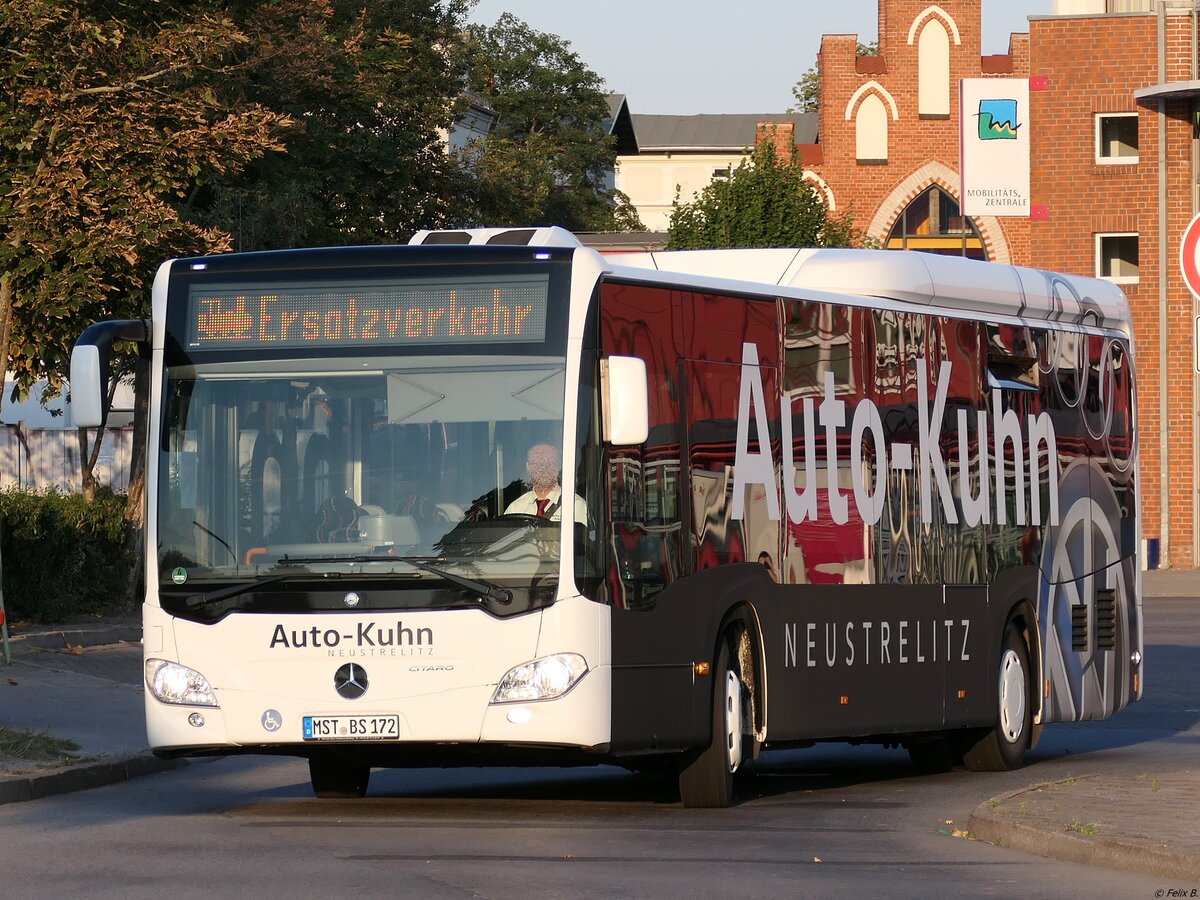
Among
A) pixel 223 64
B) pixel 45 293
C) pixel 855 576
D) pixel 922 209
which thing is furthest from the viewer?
pixel 922 209

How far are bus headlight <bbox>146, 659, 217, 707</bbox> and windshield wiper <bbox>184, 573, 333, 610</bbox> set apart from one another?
309mm

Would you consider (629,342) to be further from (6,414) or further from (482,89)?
(482,89)

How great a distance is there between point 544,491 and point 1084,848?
285 cm

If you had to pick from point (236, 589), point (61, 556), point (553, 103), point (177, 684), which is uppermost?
point (553, 103)

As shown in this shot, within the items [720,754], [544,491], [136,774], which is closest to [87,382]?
[544,491]

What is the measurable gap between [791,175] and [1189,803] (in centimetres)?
3942

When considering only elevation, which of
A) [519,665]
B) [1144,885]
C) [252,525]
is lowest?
[1144,885]

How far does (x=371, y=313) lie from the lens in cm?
1048

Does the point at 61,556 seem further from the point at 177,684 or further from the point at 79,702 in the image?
the point at 177,684

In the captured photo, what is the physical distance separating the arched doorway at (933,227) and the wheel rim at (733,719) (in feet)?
145

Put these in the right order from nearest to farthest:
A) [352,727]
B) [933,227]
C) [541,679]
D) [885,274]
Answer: [541,679], [352,727], [885,274], [933,227]

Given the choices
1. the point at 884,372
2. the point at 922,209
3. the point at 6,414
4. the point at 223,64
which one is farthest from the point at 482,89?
the point at 884,372

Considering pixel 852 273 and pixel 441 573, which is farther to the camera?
pixel 852 273

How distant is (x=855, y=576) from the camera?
1245 centimetres
